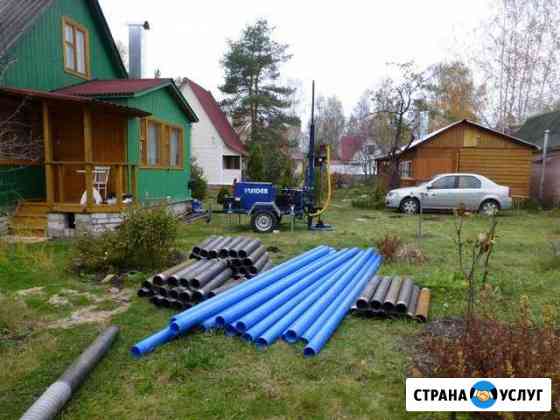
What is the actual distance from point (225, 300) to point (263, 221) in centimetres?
555

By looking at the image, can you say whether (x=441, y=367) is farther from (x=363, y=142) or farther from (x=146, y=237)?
(x=363, y=142)

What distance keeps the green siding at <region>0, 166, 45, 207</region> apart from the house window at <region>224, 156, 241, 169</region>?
A: 642 inches

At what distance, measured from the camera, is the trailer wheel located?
9.46 m

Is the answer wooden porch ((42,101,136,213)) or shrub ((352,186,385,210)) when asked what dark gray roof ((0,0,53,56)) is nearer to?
wooden porch ((42,101,136,213))

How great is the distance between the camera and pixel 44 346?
3389 mm

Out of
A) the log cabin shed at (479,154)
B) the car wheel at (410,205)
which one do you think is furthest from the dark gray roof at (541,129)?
the car wheel at (410,205)

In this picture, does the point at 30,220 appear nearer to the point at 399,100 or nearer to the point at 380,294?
the point at 380,294

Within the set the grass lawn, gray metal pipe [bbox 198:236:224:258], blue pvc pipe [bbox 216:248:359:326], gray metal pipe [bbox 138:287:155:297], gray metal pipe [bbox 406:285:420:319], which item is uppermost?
gray metal pipe [bbox 198:236:224:258]

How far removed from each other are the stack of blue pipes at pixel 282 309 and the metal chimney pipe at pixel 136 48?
37.9ft

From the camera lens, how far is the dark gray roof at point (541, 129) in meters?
17.2

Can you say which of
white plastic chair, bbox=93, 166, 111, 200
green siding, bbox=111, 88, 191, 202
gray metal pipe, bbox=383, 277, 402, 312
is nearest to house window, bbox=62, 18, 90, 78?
green siding, bbox=111, 88, 191, 202

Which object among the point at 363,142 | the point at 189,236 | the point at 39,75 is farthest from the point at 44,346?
the point at 363,142

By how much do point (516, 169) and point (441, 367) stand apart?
16.4 metres

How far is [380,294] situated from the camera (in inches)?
171
